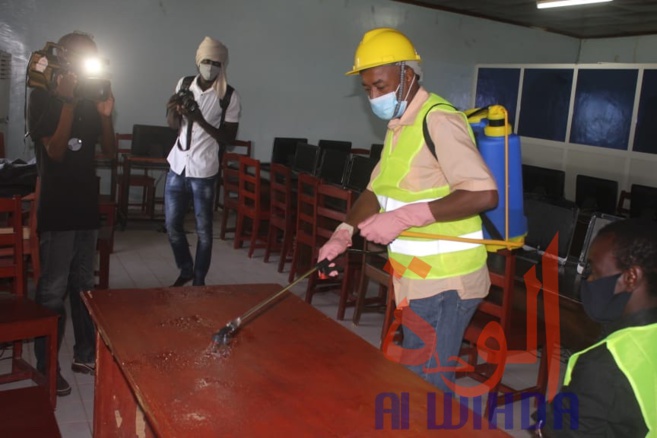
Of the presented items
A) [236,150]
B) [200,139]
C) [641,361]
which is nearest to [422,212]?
[641,361]

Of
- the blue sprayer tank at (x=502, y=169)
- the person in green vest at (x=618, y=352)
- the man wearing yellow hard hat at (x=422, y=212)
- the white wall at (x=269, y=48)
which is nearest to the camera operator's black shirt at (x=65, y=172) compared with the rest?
the man wearing yellow hard hat at (x=422, y=212)

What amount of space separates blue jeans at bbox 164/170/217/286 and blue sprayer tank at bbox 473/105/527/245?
235cm

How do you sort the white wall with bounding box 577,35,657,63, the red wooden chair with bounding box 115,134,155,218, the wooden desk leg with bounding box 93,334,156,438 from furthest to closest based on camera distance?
1. the white wall with bounding box 577,35,657,63
2. the red wooden chair with bounding box 115,134,155,218
3. the wooden desk leg with bounding box 93,334,156,438

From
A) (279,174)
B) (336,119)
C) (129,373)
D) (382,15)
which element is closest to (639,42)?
(382,15)

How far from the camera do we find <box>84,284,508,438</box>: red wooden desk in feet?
4.33

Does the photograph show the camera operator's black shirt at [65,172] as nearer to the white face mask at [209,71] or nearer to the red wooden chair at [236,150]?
the white face mask at [209,71]

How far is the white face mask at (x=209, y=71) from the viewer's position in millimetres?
4012

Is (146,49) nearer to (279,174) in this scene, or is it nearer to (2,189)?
(279,174)

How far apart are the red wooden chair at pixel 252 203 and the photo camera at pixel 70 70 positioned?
2.64 metres

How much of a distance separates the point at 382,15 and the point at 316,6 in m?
0.96

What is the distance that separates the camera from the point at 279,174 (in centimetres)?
571

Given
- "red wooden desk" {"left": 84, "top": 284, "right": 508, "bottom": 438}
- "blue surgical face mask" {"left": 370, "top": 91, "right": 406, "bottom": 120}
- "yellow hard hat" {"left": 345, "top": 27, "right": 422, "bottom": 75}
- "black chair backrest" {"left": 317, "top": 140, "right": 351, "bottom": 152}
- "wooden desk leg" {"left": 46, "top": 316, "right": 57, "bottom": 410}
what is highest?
"yellow hard hat" {"left": 345, "top": 27, "right": 422, "bottom": 75}

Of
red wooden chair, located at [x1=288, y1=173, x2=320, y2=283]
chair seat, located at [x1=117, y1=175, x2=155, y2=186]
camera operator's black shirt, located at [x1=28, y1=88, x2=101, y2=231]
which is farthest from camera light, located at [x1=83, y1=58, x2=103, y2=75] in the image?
chair seat, located at [x1=117, y1=175, x2=155, y2=186]

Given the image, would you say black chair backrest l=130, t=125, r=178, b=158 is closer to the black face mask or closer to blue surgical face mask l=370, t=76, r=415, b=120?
blue surgical face mask l=370, t=76, r=415, b=120
